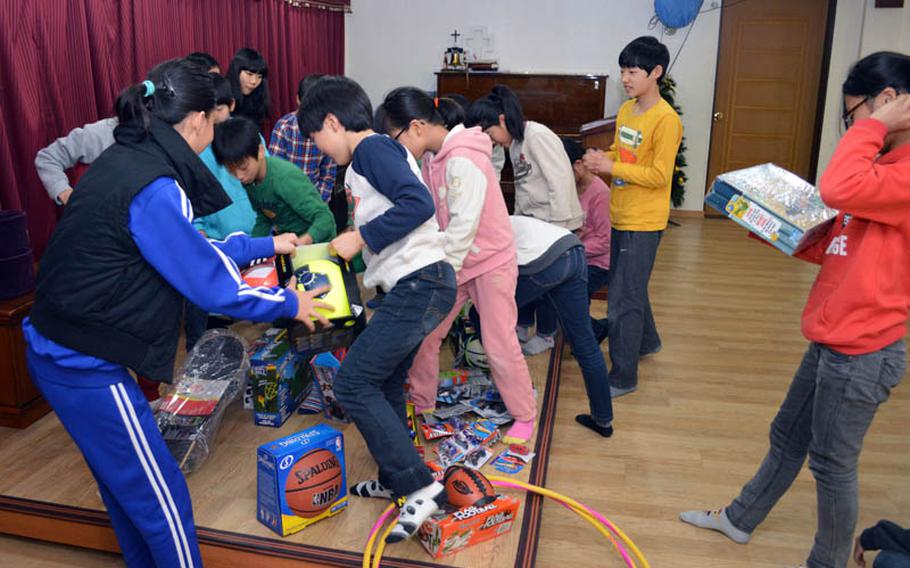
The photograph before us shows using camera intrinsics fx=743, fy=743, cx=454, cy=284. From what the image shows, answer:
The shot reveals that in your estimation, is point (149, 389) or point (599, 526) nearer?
point (599, 526)

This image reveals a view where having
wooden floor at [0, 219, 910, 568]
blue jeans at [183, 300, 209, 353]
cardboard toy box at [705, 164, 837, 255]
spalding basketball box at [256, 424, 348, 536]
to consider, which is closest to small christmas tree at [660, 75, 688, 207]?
wooden floor at [0, 219, 910, 568]

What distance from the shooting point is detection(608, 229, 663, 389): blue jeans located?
3.14 metres

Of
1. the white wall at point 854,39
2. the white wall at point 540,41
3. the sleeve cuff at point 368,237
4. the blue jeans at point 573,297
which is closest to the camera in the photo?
the sleeve cuff at point 368,237

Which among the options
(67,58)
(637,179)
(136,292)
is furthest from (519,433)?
(67,58)

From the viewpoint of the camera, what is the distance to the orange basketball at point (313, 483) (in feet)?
7.06

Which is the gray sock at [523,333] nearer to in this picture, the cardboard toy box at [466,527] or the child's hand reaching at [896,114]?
the cardboard toy box at [466,527]

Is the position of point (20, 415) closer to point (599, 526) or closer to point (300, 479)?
point (300, 479)

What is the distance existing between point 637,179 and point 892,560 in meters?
1.66

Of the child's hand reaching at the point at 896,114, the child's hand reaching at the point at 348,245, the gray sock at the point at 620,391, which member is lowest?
the gray sock at the point at 620,391

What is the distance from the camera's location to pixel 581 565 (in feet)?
7.36

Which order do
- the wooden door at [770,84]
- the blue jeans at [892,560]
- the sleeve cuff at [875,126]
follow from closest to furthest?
the sleeve cuff at [875,126] → the blue jeans at [892,560] → the wooden door at [770,84]

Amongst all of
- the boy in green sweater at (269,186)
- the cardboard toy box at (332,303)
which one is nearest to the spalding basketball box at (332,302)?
the cardboard toy box at (332,303)

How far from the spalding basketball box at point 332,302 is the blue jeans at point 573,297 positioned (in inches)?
29.4

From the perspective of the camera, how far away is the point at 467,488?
223 cm
